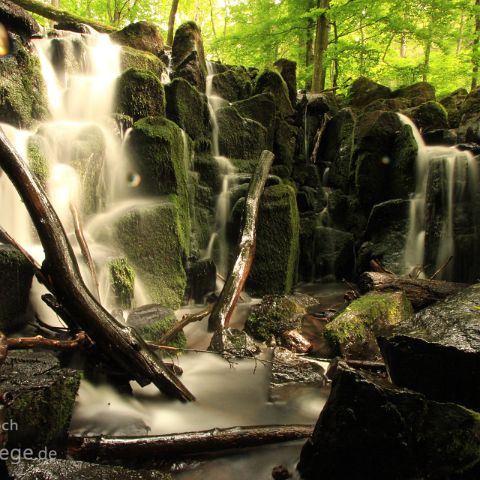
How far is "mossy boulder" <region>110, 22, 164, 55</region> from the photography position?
10648 millimetres

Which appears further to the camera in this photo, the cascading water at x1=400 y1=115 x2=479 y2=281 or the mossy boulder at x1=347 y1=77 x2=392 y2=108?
the mossy boulder at x1=347 y1=77 x2=392 y2=108

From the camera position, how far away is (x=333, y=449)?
6.31 feet

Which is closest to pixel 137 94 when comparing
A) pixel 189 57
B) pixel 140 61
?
pixel 140 61

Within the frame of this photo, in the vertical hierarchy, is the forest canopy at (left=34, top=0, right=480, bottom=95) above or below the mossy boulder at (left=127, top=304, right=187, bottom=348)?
above

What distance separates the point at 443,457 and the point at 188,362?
256cm

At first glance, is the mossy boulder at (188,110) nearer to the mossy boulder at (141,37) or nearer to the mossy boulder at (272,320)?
the mossy boulder at (141,37)

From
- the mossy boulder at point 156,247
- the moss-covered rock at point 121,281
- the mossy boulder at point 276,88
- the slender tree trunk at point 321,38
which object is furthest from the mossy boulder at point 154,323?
the slender tree trunk at point 321,38

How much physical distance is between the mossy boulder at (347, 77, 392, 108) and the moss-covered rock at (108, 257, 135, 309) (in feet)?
40.4

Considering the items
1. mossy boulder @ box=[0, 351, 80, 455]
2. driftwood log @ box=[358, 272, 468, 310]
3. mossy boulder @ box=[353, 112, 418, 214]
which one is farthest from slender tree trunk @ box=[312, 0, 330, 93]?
mossy boulder @ box=[0, 351, 80, 455]

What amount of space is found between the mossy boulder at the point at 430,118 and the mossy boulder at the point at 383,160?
1660 mm

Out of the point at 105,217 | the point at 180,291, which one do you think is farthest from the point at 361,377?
the point at 105,217

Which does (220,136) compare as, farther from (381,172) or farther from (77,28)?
(77,28)

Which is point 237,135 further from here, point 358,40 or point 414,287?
point 358,40

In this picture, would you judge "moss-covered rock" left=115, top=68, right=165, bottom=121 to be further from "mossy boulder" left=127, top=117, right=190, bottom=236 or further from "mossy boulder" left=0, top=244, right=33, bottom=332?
"mossy boulder" left=0, top=244, right=33, bottom=332
